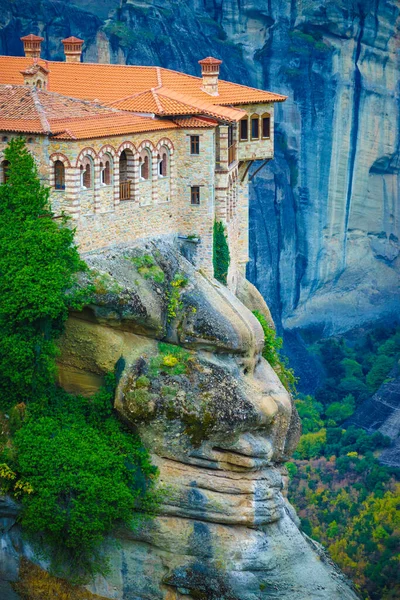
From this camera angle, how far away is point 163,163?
190 ft

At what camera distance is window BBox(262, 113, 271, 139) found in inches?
2485

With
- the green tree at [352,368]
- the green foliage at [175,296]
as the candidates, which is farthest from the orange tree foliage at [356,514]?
the green foliage at [175,296]

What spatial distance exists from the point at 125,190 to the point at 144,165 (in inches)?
49.6

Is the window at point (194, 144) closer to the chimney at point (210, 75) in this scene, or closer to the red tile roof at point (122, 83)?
the red tile roof at point (122, 83)

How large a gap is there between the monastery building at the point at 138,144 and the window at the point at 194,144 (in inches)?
1.3

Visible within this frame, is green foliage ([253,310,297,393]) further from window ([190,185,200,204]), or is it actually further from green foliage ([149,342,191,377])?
green foliage ([149,342,191,377])

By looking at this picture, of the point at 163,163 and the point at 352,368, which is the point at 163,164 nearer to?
the point at 163,163

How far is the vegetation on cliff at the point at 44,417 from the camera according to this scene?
53406 mm

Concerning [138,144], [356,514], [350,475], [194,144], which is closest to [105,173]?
[138,144]

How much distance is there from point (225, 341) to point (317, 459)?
38103 millimetres

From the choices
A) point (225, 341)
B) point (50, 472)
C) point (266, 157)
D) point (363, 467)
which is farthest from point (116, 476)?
point (363, 467)

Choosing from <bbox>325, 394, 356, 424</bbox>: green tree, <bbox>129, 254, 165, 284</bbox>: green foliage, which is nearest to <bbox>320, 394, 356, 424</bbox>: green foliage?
<bbox>325, 394, 356, 424</bbox>: green tree

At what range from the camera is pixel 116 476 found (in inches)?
2151

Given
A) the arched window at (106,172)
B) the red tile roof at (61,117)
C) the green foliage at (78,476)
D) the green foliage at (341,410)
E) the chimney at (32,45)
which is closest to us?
the green foliage at (78,476)
